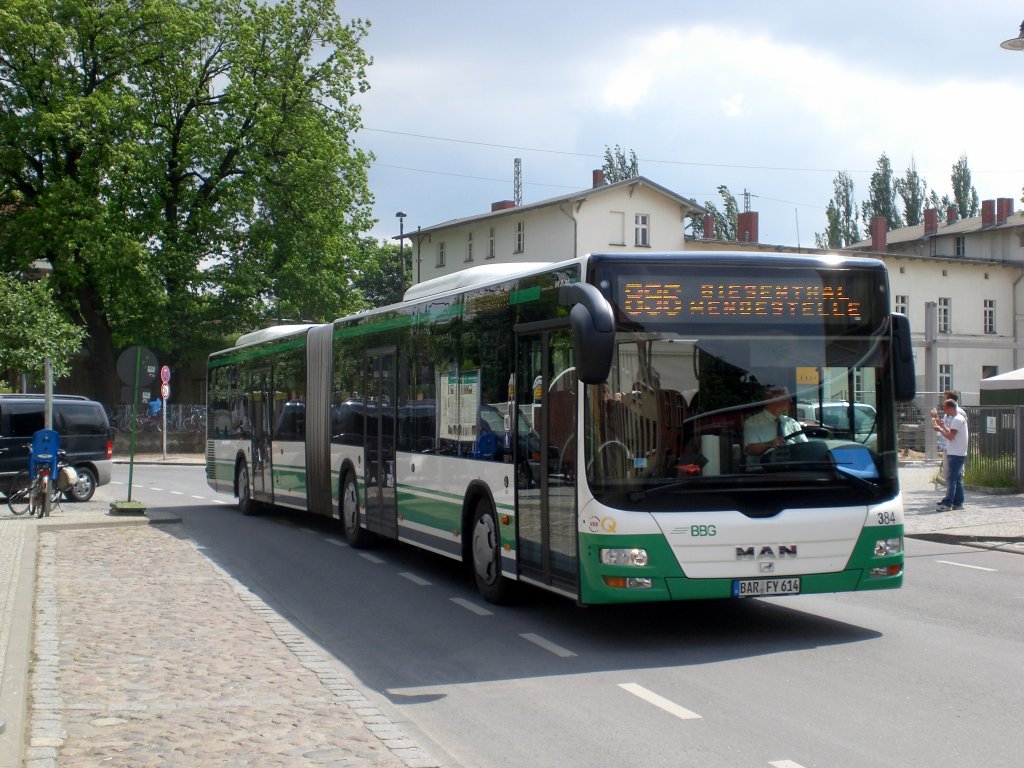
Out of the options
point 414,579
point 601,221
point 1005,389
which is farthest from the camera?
point 601,221

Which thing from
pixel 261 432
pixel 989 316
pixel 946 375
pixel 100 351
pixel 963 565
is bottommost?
pixel 963 565

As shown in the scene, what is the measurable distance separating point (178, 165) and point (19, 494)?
25.8m

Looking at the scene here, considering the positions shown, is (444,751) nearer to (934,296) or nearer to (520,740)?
(520,740)

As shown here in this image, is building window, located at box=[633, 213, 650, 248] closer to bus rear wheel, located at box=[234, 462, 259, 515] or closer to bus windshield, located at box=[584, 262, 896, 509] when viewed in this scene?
bus rear wheel, located at box=[234, 462, 259, 515]

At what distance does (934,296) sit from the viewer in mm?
64062

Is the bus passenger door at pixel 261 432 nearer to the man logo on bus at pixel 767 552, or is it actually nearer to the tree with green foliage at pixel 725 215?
the man logo on bus at pixel 767 552

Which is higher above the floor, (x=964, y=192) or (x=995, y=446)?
(x=964, y=192)

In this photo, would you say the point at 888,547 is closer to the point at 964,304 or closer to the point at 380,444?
the point at 380,444

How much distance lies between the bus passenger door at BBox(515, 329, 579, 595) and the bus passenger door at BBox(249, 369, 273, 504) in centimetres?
1077

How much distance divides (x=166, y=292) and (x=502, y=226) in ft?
76.2

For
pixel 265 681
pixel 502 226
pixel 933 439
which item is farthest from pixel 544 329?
pixel 502 226

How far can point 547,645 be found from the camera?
9.25m

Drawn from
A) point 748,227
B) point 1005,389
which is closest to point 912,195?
point 748,227

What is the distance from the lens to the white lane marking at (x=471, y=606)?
10804 mm
